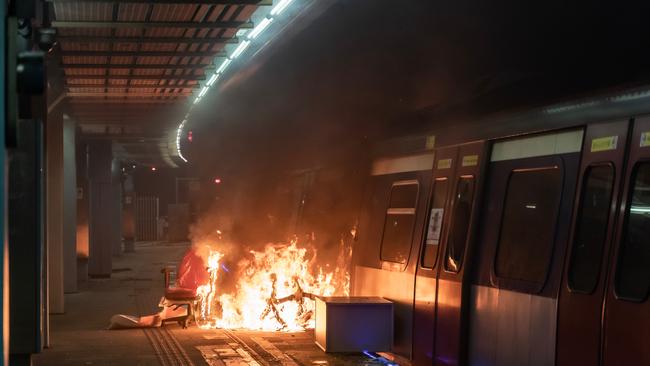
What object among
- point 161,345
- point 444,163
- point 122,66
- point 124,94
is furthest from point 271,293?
point 444,163

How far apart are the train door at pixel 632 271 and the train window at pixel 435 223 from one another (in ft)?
11.0

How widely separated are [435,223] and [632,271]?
12.4ft

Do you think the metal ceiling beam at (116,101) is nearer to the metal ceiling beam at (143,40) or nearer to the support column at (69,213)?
the support column at (69,213)

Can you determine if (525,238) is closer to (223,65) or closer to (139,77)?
(223,65)

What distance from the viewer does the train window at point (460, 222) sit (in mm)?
9531

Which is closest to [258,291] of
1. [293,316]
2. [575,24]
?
[293,316]

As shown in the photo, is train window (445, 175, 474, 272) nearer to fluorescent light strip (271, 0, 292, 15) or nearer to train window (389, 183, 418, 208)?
train window (389, 183, 418, 208)

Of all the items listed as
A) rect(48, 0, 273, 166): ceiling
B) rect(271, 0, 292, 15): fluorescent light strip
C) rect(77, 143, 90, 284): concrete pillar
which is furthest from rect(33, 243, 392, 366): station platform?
rect(77, 143, 90, 284): concrete pillar

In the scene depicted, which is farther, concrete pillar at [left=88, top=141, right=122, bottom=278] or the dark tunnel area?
concrete pillar at [left=88, top=141, right=122, bottom=278]

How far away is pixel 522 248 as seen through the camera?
8438mm

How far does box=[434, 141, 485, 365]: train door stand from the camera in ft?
30.4

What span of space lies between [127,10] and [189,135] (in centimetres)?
1459

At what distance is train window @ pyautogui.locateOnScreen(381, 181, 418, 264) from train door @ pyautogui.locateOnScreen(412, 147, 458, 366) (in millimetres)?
548

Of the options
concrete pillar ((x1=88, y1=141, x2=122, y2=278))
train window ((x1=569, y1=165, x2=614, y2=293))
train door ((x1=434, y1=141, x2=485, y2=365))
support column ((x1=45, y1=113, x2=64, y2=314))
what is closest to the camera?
train window ((x1=569, y1=165, x2=614, y2=293))
